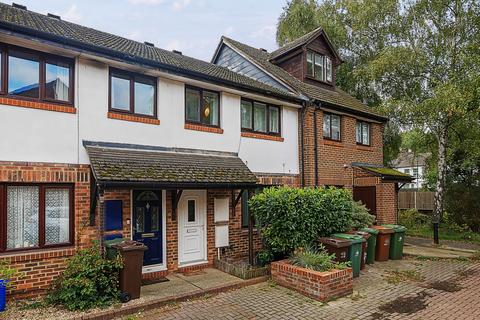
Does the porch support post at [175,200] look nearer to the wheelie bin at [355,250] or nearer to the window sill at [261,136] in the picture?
the window sill at [261,136]

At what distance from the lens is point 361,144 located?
14555 millimetres

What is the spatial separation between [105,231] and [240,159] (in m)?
4.33

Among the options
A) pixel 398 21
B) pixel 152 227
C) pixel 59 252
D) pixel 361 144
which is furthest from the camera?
pixel 398 21

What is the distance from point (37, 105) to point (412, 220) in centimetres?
1798

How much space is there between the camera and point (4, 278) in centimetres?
607

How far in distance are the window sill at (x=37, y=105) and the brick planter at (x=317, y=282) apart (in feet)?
19.2

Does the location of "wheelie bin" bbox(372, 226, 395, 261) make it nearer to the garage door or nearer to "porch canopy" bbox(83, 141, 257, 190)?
the garage door

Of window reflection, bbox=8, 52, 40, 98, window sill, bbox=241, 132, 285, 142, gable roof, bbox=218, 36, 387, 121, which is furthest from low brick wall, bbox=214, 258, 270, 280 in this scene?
gable roof, bbox=218, 36, 387, 121

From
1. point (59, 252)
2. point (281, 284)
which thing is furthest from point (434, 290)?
point (59, 252)

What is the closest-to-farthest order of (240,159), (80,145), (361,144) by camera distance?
(80,145) → (240,159) → (361,144)

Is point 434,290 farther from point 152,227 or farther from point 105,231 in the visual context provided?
point 105,231

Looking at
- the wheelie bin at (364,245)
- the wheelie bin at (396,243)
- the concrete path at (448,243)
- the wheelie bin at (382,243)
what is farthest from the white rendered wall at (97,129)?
the concrete path at (448,243)

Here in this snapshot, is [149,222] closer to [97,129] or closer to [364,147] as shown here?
[97,129]

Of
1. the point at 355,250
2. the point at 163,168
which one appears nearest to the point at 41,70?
the point at 163,168
